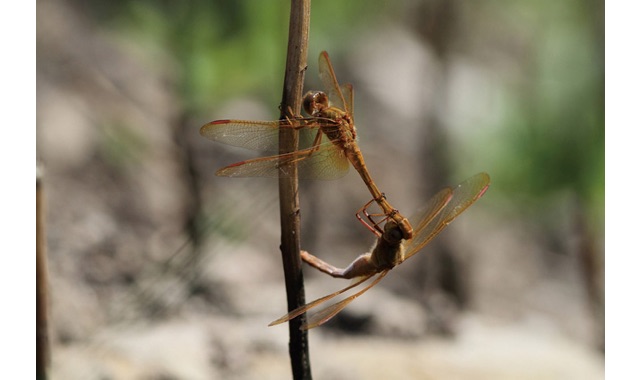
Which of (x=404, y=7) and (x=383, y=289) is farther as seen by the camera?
(x=383, y=289)

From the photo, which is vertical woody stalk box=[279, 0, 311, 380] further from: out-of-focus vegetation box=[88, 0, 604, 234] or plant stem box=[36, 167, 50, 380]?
out-of-focus vegetation box=[88, 0, 604, 234]

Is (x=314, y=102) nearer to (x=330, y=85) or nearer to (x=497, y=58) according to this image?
(x=330, y=85)

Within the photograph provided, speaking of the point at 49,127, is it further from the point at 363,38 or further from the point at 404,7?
the point at 404,7

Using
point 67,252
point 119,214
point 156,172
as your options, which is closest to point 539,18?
point 156,172

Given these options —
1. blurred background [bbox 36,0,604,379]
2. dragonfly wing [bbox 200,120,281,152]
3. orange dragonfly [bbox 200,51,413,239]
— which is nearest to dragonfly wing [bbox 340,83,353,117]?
orange dragonfly [bbox 200,51,413,239]

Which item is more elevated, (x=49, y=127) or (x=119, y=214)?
(x=49, y=127)
